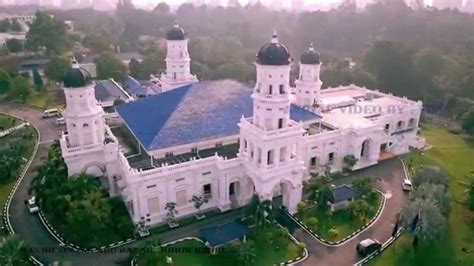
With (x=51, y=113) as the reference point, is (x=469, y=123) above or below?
above

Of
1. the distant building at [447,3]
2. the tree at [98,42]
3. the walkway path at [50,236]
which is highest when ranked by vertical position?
the distant building at [447,3]

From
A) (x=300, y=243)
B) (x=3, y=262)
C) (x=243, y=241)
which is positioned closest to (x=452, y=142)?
(x=300, y=243)

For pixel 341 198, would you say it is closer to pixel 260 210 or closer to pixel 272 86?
pixel 260 210

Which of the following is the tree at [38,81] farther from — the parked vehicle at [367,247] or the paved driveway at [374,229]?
the parked vehicle at [367,247]

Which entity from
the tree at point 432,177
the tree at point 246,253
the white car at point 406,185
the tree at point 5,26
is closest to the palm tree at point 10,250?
the tree at point 246,253

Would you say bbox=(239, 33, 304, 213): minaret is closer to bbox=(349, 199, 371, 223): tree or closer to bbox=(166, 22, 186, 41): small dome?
bbox=(349, 199, 371, 223): tree

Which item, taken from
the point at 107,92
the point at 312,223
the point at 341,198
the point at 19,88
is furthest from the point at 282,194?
the point at 19,88

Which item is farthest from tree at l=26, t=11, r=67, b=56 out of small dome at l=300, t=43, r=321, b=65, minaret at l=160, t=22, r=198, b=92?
small dome at l=300, t=43, r=321, b=65
